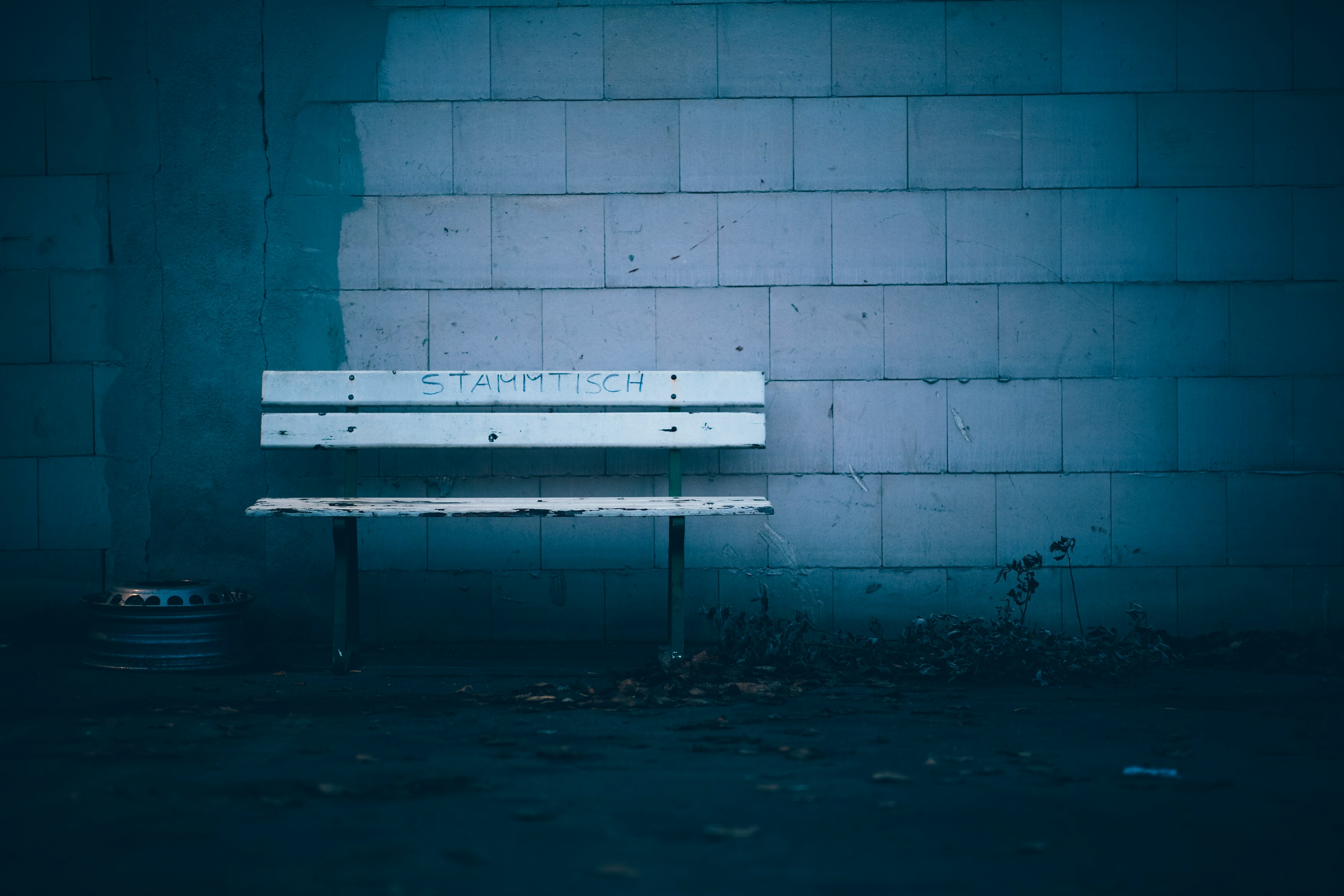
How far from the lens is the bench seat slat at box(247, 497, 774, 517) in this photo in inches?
129

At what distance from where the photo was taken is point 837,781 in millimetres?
2260

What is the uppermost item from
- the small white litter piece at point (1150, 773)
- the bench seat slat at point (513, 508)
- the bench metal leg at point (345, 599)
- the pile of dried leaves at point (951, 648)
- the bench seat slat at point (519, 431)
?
the bench seat slat at point (519, 431)

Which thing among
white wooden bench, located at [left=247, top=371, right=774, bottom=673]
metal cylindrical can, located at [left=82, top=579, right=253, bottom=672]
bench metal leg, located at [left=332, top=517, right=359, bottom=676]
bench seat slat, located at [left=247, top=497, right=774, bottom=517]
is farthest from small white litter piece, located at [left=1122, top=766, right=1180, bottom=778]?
metal cylindrical can, located at [left=82, top=579, right=253, bottom=672]

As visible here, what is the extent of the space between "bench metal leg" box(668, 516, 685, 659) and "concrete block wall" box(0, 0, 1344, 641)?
17.4 inches

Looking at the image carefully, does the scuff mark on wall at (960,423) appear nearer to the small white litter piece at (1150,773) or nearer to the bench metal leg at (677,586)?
the bench metal leg at (677,586)

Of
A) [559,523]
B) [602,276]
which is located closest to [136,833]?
[559,523]

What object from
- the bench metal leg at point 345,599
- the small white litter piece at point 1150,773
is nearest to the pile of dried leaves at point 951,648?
the small white litter piece at point 1150,773

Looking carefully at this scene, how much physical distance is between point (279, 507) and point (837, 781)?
2.17m

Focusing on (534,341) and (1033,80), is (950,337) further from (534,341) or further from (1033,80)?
(534,341)

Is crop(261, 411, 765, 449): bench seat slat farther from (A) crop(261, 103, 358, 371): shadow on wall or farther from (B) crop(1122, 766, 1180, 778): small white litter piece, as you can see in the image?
(B) crop(1122, 766, 1180, 778): small white litter piece

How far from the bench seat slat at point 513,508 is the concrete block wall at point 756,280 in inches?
17.8

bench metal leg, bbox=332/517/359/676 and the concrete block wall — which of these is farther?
the concrete block wall

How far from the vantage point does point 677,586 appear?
11.5ft

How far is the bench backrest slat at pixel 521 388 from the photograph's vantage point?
12.1ft
